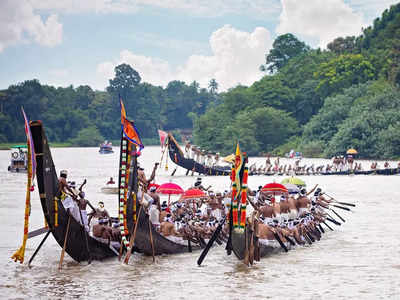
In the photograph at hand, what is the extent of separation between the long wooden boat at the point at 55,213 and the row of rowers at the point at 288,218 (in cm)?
344

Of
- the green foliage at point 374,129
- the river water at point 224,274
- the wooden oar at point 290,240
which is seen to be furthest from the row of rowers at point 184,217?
the green foliage at point 374,129

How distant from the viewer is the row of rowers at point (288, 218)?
44.4 ft

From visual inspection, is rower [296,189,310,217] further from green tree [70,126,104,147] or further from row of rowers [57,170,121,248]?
green tree [70,126,104,147]

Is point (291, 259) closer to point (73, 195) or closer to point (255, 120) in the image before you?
point (73, 195)

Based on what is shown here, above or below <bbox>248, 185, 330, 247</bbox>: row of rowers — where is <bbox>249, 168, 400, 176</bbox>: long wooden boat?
above

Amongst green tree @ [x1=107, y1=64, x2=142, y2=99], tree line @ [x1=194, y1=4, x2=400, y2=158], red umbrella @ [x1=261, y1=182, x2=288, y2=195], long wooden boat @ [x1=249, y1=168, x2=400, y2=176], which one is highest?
green tree @ [x1=107, y1=64, x2=142, y2=99]

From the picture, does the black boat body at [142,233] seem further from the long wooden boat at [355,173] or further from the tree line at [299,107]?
the tree line at [299,107]

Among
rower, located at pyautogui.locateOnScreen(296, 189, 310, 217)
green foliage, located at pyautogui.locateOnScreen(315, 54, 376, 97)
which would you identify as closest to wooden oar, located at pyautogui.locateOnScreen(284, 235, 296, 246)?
rower, located at pyautogui.locateOnScreen(296, 189, 310, 217)

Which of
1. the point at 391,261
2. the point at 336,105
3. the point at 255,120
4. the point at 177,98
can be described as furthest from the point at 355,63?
the point at 177,98

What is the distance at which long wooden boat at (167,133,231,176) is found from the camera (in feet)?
124

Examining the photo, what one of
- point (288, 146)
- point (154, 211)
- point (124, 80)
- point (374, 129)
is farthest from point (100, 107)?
point (154, 211)

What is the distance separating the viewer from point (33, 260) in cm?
1327

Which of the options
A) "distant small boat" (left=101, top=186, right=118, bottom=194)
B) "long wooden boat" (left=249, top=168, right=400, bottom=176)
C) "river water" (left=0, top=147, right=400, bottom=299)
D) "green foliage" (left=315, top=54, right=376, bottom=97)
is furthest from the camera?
"green foliage" (left=315, top=54, right=376, bottom=97)

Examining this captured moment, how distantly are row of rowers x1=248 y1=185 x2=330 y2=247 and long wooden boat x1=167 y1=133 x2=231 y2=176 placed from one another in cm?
2095
